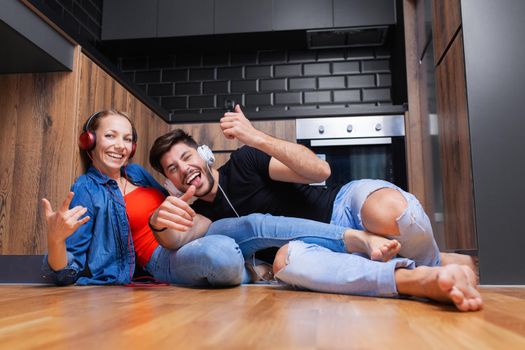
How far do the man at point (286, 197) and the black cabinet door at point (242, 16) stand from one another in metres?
1.64

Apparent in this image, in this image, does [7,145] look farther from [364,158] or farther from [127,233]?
[364,158]

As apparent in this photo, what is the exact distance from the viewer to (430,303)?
1183mm

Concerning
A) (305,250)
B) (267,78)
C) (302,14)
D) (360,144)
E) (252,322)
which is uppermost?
(302,14)

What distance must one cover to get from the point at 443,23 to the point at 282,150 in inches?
39.5

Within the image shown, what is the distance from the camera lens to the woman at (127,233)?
5.21ft

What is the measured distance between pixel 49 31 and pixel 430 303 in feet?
5.22

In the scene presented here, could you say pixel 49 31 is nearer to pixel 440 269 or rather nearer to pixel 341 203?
pixel 341 203

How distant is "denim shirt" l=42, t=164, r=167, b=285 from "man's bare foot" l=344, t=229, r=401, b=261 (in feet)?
2.69

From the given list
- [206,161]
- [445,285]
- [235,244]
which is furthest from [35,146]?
[445,285]

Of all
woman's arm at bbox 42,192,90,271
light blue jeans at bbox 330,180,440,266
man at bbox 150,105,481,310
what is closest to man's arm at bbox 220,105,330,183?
man at bbox 150,105,481,310

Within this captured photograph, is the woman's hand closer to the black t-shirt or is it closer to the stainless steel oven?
the black t-shirt

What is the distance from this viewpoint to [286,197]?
1.88 m

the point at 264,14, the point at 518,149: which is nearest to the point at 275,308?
the point at 518,149

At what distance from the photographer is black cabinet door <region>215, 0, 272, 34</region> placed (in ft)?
11.1
